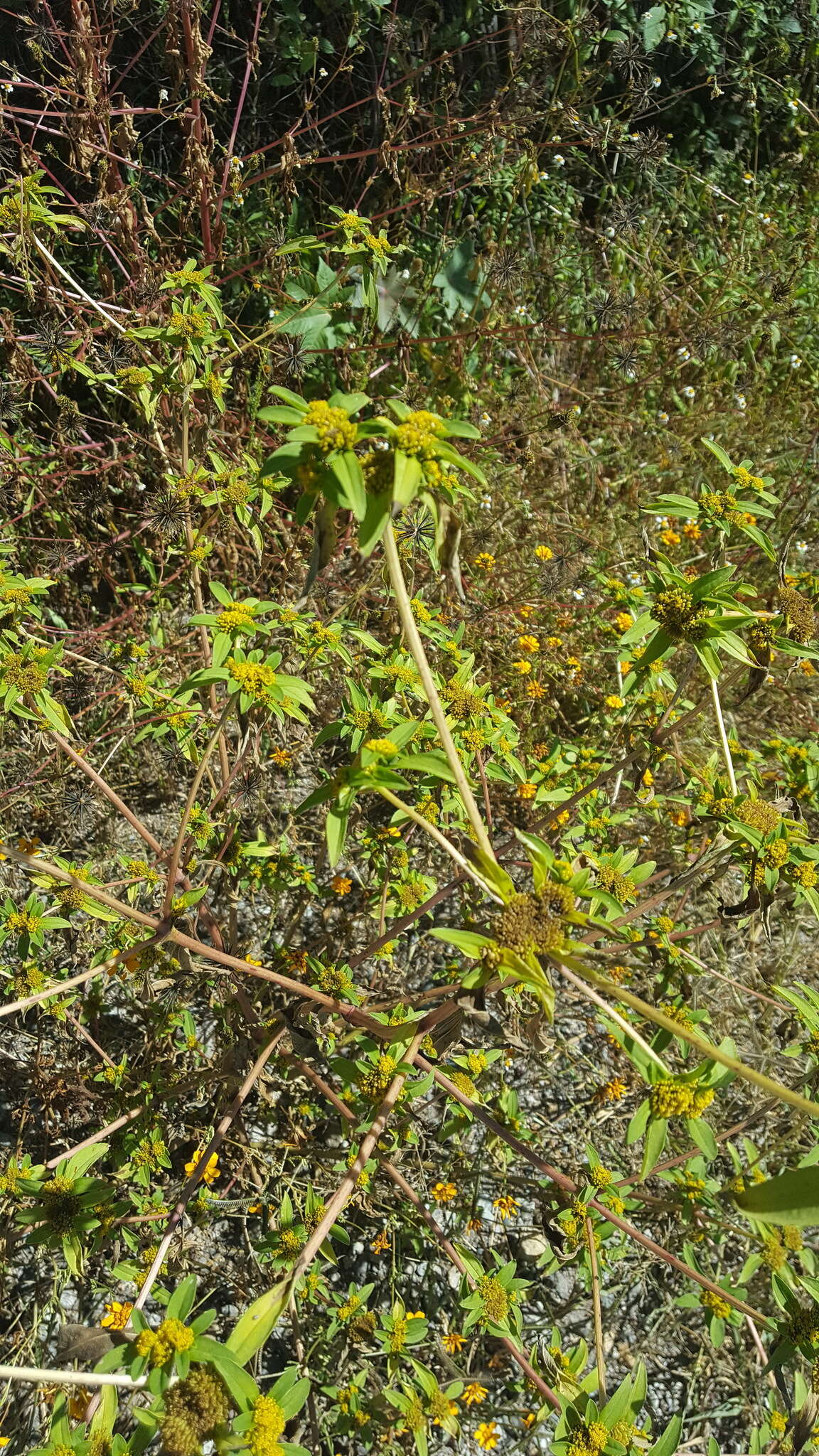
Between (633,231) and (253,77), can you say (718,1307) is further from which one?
(253,77)

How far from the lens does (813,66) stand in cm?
524

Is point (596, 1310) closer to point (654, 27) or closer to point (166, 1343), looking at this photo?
point (166, 1343)

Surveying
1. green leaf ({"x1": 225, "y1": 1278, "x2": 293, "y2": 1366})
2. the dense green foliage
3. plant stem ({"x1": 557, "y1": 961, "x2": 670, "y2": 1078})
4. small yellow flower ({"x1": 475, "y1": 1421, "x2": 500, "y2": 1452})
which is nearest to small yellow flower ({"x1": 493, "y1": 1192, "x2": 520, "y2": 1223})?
the dense green foliage

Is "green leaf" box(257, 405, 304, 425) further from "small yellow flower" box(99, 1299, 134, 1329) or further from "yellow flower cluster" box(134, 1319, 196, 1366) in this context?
"small yellow flower" box(99, 1299, 134, 1329)

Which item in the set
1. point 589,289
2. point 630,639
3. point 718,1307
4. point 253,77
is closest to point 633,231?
point 589,289

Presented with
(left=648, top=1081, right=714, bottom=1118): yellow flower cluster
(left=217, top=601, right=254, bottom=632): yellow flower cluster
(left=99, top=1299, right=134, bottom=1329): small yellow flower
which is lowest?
(left=99, top=1299, right=134, bottom=1329): small yellow flower

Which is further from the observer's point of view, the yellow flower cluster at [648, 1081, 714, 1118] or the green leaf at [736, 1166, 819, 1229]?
the yellow flower cluster at [648, 1081, 714, 1118]

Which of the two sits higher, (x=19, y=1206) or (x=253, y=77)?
(x=253, y=77)

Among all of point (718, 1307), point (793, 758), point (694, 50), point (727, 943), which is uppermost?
point (694, 50)

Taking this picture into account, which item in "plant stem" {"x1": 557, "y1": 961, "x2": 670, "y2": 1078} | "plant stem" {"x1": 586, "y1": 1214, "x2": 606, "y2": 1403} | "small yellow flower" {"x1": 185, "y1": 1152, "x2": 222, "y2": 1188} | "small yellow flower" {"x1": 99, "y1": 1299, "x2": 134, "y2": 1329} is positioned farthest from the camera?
"small yellow flower" {"x1": 185, "y1": 1152, "x2": 222, "y2": 1188}

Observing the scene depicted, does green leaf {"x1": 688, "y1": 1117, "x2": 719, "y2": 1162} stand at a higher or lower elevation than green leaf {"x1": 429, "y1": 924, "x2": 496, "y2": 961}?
lower

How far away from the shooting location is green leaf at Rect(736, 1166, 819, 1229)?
2.93 ft

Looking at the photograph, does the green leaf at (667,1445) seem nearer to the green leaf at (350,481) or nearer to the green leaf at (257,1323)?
the green leaf at (257,1323)

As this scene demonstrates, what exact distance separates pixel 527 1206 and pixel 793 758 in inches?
54.6
